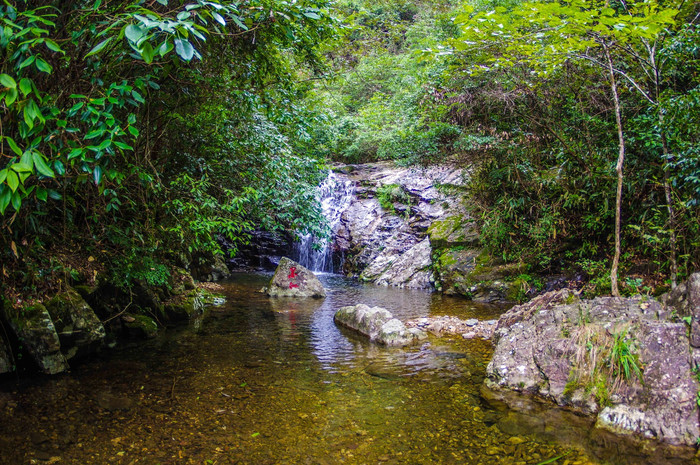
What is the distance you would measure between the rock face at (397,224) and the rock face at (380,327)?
19.3ft

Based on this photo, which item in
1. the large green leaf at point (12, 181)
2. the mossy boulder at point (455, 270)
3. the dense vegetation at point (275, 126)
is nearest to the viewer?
the large green leaf at point (12, 181)

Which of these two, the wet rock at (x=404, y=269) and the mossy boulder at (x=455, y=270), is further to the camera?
the wet rock at (x=404, y=269)

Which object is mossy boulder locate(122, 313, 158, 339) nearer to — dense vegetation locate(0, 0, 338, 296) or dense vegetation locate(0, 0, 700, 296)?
dense vegetation locate(0, 0, 700, 296)

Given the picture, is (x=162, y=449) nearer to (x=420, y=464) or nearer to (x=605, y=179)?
(x=420, y=464)

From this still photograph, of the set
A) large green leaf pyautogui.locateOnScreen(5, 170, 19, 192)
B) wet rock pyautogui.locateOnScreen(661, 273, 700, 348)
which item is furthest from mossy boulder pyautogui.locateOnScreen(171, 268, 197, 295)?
wet rock pyautogui.locateOnScreen(661, 273, 700, 348)

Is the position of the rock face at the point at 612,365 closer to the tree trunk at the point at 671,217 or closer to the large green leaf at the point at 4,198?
the tree trunk at the point at 671,217

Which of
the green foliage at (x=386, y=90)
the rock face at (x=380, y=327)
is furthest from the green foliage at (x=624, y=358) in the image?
the green foliage at (x=386, y=90)

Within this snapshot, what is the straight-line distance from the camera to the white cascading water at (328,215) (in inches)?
688

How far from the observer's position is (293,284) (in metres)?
11.1

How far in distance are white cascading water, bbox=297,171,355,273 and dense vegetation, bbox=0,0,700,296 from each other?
28.4ft

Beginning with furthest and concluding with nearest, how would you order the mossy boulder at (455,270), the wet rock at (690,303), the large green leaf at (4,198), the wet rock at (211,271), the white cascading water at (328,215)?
the white cascading water at (328,215)
the wet rock at (211,271)
the mossy boulder at (455,270)
the wet rock at (690,303)
the large green leaf at (4,198)

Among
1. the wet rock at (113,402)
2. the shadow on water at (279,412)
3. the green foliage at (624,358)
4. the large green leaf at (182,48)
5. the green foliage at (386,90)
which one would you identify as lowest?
the shadow on water at (279,412)

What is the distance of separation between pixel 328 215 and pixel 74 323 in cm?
1380

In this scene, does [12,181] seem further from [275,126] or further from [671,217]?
[671,217]
